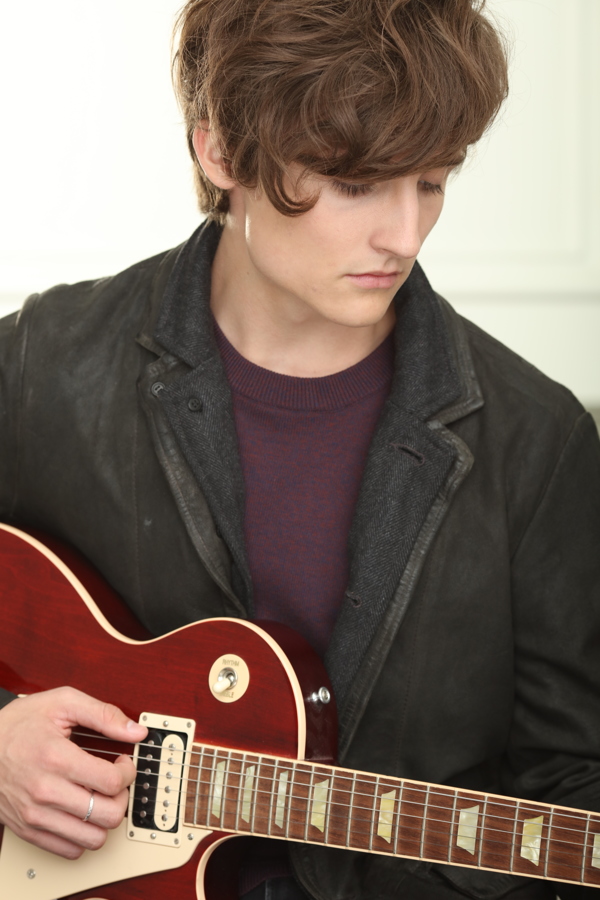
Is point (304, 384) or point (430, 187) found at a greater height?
point (430, 187)

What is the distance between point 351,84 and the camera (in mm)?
1156

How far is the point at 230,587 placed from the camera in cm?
138

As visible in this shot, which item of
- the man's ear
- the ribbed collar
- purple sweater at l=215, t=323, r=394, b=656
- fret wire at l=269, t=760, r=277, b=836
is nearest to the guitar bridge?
fret wire at l=269, t=760, r=277, b=836

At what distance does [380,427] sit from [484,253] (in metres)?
1.23

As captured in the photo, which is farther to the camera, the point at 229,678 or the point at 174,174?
the point at 174,174

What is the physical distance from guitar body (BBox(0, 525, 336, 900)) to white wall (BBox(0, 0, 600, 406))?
1.36 m

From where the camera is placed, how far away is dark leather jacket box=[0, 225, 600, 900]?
1363mm

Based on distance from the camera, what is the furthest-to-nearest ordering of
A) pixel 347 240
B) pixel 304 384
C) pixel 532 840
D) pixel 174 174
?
pixel 174 174 < pixel 304 384 < pixel 347 240 < pixel 532 840

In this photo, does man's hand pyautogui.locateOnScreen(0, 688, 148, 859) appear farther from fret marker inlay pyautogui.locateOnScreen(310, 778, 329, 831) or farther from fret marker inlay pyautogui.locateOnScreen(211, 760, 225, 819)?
fret marker inlay pyautogui.locateOnScreen(310, 778, 329, 831)

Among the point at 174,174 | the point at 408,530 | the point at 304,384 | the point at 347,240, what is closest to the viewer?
the point at 347,240

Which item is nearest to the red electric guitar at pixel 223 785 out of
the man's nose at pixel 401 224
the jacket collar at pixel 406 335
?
the jacket collar at pixel 406 335

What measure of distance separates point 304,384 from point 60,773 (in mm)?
605

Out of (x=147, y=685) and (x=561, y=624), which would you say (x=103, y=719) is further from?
(x=561, y=624)

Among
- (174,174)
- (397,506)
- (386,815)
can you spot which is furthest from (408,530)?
(174,174)
